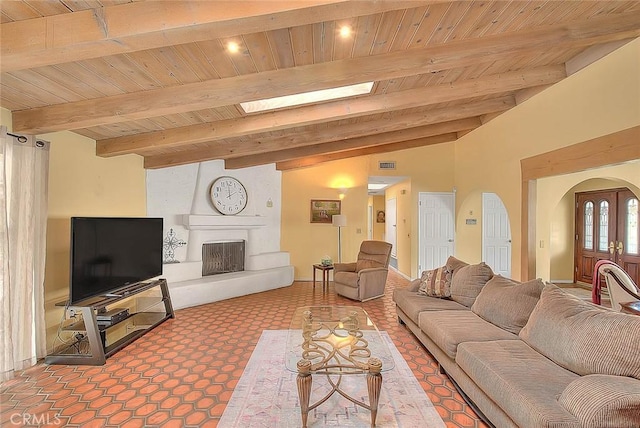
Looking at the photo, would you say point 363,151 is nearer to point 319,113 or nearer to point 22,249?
point 319,113

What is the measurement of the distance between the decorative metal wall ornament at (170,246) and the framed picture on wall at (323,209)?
2.89 metres

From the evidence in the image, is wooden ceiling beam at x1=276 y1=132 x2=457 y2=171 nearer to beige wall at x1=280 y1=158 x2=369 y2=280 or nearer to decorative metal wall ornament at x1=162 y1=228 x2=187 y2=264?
beige wall at x1=280 y1=158 x2=369 y2=280

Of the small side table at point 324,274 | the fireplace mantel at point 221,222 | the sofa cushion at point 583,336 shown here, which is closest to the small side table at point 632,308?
the sofa cushion at point 583,336

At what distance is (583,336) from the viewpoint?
1820mm

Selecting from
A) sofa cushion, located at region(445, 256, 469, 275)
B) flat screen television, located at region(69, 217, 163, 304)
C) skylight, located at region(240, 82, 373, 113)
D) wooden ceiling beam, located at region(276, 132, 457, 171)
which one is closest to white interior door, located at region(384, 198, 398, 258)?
wooden ceiling beam, located at region(276, 132, 457, 171)

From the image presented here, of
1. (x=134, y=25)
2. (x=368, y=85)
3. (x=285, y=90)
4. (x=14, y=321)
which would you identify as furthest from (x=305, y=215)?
(x=134, y=25)

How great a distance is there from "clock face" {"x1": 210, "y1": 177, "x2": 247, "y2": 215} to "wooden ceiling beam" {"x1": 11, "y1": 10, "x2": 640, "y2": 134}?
299cm

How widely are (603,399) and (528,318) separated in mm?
1145

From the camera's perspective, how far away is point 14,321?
266 cm

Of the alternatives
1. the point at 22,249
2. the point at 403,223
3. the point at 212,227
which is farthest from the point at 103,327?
the point at 403,223

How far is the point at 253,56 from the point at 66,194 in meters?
2.71

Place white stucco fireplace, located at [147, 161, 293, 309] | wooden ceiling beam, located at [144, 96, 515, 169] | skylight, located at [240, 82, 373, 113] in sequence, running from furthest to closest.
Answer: white stucco fireplace, located at [147, 161, 293, 309], wooden ceiling beam, located at [144, 96, 515, 169], skylight, located at [240, 82, 373, 113]

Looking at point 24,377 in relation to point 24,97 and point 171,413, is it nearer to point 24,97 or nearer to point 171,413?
point 171,413

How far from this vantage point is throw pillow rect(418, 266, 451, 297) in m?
3.56
